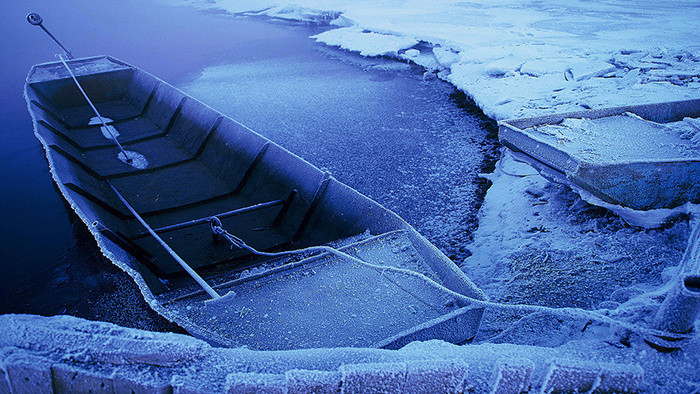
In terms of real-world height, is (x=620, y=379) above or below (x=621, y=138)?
below

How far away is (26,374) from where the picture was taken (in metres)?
1.16

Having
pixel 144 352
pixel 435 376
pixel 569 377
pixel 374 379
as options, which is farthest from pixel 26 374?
pixel 569 377

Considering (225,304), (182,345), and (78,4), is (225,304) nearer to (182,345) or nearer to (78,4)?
(182,345)

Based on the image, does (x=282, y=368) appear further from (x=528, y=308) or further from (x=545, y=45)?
(x=545, y=45)

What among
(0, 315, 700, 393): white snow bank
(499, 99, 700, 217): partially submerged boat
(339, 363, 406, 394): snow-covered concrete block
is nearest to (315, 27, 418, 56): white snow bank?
(499, 99, 700, 217): partially submerged boat

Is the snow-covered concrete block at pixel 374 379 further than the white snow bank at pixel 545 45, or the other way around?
the white snow bank at pixel 545 45

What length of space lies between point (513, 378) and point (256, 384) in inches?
29.9

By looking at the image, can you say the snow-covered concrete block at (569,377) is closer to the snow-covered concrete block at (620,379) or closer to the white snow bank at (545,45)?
the snow-covered concrete block at (620,379)

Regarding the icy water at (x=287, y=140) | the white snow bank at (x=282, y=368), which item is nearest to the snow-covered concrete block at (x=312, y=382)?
the white snow bank at (x=282, y=368)

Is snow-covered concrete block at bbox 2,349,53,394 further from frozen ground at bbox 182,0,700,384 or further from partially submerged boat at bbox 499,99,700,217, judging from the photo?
partially submerged boat at bbox 499,99,700,217

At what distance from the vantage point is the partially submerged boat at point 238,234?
1.97 metres

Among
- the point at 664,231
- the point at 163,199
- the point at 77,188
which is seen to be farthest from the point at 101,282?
the point at 664,231

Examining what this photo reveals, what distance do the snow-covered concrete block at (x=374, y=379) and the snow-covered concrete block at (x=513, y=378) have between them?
0.94ft

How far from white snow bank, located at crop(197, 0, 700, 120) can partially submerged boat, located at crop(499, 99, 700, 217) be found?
1321 millimetres
